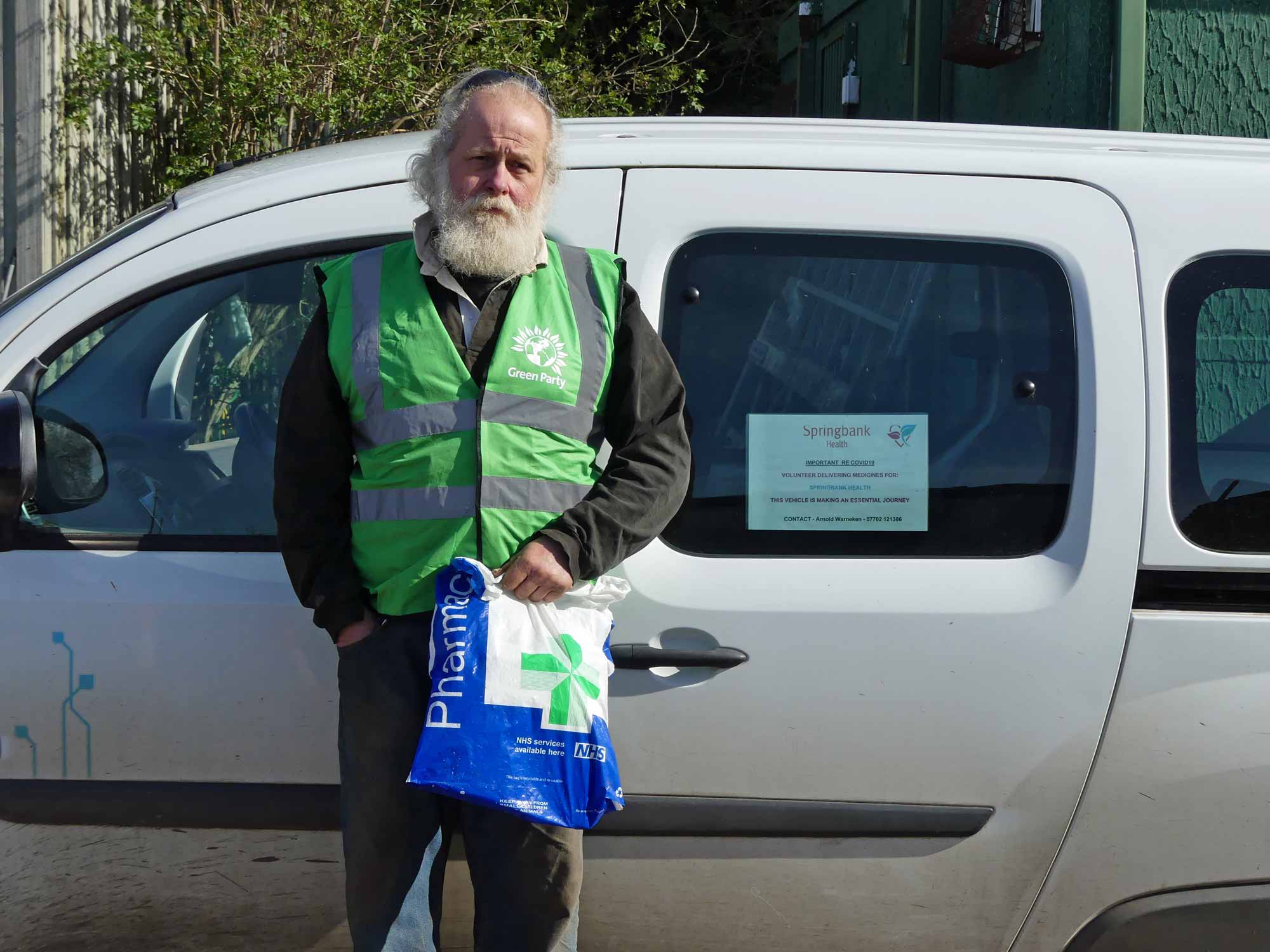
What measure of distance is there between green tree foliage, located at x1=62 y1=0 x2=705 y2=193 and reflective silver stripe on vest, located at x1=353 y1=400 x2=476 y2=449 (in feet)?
17.0

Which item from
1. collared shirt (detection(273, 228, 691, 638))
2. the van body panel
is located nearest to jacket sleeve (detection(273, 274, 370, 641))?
collared shirt (detection(273, 228, 691, 638))

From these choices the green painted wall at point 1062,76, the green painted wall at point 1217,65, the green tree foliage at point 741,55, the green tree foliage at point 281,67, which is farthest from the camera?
the green tree foliage at point 741,55

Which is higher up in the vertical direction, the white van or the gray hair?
the gray hair

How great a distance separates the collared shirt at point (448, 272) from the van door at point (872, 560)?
0.27 meters

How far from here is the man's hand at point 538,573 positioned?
196 centimetres

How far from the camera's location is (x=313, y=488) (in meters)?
2.04

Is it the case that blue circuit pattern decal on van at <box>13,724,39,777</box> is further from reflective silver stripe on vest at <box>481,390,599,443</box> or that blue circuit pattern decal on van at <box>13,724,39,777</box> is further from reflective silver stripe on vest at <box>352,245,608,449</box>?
reflective silver stripe on vest at <box>481,390,599,443</box>

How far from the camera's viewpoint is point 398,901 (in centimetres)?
209

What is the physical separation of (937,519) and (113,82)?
20.6ft

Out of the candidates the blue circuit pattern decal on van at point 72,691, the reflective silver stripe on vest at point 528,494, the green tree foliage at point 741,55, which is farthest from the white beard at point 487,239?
the green tree foliage at point 741,55

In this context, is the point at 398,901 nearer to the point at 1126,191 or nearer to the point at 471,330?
the point at 471,330

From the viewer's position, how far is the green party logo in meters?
1.93

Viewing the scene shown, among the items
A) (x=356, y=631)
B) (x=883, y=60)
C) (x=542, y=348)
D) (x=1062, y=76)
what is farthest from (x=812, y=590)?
(x=883, y=60)

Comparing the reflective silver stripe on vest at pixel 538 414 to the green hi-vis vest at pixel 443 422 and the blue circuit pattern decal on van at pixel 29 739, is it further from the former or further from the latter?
the blue circuit pattern decal on van at pixel 29 739
